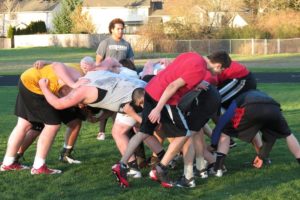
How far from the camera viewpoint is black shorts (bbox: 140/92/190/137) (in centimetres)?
714

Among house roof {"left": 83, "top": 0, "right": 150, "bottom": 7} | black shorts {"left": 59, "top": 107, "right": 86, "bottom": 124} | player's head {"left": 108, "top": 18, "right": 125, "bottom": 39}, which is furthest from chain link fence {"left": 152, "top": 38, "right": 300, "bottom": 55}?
black shorts {"left": 59, "top": 107, "right": 86, "bottom": 124}

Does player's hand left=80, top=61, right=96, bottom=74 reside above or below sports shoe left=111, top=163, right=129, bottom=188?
above

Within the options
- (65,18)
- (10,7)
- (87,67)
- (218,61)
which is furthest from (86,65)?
(10,7)

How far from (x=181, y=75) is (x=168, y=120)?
0.60 meters

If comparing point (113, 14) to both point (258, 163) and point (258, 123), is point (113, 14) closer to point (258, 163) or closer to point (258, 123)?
point (258, 163)

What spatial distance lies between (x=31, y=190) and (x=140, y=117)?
1.54 meters

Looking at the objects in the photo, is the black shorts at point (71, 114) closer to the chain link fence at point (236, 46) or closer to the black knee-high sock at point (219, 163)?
the black knee-high sock at point (219, 163)

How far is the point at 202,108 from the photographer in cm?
756

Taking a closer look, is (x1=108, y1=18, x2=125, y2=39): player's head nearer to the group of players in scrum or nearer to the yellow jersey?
the group of players in scrum

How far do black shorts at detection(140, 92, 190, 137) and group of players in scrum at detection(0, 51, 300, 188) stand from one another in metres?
0.01

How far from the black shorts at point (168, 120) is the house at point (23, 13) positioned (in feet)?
274

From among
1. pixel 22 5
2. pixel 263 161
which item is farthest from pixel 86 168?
pixel 22 5

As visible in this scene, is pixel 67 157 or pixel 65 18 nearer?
pixel 67 157

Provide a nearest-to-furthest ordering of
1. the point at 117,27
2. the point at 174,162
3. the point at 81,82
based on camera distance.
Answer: the point at 81,82 → the point at 174,162 → the point at 117,27
